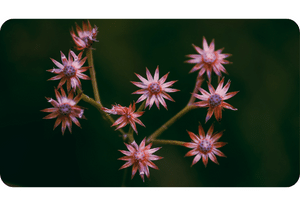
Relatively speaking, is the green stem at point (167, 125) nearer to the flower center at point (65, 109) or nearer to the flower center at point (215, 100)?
the flower center at point (215, 100)

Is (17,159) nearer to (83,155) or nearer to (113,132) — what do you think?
(83,155)

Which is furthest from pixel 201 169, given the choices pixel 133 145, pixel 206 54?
pixel 206 54

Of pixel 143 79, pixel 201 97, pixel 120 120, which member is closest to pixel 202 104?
pixel 201 97

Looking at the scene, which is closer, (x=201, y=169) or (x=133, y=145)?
(x=133, y=145)

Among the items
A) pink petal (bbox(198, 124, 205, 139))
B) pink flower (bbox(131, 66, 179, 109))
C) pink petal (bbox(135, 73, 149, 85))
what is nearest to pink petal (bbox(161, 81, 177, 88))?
pink flower (bbox(131, 66, 179, 109))

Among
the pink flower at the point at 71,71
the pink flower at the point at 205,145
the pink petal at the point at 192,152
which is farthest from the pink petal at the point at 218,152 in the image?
the pink flower at the point at 71,71
